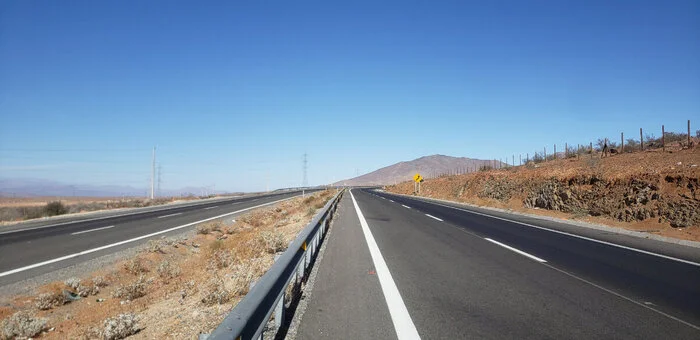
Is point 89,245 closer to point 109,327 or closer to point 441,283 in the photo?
point 109,327

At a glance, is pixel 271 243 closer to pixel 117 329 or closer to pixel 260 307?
pixel 117 329

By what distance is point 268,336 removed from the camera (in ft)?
15.7

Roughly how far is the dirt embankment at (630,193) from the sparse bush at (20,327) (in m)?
18.2

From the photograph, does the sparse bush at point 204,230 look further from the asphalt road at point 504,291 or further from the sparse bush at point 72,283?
the sparse bush at point 72,283

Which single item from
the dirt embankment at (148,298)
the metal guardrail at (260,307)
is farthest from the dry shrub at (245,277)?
the metal guardrail at (260,307)

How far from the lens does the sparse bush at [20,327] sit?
647cm

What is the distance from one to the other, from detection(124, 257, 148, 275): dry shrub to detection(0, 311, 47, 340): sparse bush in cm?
448

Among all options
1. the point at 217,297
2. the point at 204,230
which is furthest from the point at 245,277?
the point at 204,230

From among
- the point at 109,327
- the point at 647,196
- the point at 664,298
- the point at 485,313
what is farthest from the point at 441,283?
the point at 647,196

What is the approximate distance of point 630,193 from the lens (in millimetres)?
22062

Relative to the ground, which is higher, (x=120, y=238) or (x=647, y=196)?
(x=647, y=196)

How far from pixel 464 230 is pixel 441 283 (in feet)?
29.6

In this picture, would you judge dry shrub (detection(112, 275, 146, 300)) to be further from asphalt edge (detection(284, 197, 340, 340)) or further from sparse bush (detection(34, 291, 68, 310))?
asphalt edge (detection(284, 197, 340, 340))

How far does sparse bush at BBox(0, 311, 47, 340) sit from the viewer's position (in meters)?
6.47
